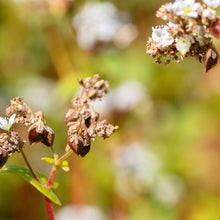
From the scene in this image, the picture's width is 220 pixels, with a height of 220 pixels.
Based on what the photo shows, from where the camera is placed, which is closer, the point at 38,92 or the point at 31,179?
the point at 31,179

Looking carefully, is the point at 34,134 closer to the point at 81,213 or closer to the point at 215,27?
the point at 215,27

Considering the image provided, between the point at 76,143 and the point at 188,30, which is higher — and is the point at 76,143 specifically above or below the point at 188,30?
below

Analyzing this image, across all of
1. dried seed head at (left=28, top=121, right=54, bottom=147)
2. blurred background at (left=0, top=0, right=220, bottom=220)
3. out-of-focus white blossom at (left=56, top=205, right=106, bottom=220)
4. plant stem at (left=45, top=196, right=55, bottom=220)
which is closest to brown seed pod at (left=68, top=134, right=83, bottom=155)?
dried seed head at (left=28, top=121, right=54, bottom=147)

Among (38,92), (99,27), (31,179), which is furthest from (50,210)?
(38,92)

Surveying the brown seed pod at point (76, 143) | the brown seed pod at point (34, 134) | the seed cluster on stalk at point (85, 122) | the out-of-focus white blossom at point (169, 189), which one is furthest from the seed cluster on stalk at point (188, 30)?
the out-of-focus white blossom at point (169, 189)

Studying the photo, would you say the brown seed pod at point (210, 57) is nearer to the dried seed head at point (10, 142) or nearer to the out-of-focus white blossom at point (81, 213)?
the dried seed head at point (10, 142)

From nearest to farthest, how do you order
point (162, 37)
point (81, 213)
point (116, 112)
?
point (162, 37) → point (81, 213) → point (116, 112)
